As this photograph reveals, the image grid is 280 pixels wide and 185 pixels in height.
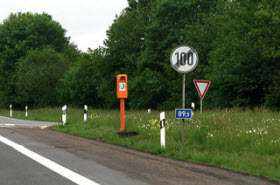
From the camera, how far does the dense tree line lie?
91.1 ft

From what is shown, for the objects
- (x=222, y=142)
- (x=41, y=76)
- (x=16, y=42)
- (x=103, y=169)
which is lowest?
(x=103, y=169)

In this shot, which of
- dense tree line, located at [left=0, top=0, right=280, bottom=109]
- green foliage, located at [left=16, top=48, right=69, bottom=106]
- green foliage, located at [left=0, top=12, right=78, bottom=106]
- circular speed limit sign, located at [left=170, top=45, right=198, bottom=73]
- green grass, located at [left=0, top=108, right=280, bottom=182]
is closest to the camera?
green grass, located at [left=0, top=108, right=280, bottom=182]

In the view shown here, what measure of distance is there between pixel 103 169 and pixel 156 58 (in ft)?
104

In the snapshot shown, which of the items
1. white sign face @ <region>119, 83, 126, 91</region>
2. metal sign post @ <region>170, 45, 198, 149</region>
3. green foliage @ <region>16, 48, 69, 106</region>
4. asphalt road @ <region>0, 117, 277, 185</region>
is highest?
green foliage @ <region>16, 48, 69, 106</region>

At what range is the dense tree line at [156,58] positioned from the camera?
2777 cm

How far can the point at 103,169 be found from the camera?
20.7 feet

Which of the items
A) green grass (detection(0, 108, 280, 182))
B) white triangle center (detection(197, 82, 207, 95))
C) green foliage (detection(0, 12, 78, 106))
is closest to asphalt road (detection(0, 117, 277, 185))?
green grass (detection(0, 108, 280, 182))

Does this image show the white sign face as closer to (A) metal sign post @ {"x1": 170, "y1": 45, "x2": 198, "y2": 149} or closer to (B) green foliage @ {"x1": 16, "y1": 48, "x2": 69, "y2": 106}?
(A) metal sign post @ {"x1": 170, "y1": 45, "x2": 198, "y2": 149}

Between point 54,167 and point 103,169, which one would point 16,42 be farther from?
point 103,169

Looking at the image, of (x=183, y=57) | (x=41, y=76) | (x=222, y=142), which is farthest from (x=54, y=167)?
(x=41, y=76)

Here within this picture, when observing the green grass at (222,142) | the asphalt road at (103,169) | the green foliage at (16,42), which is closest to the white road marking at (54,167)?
the asphalt road at (103,169)

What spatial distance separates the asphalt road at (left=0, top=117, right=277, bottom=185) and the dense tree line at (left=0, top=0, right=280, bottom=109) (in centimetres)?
2012

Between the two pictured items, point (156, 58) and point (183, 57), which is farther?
point (156, 58)

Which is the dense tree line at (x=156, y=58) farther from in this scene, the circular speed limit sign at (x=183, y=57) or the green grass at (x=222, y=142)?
the circular speed limit sign at (x=183, y=57)
